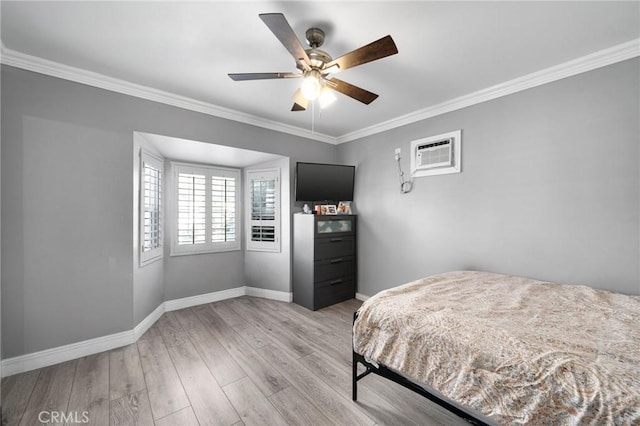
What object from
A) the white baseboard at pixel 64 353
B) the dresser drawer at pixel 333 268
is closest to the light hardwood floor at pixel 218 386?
the white baseboard at pixel 64 353

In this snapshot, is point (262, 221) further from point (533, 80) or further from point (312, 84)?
point (533, 80)

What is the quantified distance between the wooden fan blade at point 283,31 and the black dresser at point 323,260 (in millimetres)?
2134

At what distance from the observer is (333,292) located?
143 inches

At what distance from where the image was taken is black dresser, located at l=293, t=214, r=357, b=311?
11.3ft

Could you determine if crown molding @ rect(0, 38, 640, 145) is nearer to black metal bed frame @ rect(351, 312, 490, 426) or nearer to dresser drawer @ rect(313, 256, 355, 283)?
dresser drawer @ rect(313, 256, 355, 283)

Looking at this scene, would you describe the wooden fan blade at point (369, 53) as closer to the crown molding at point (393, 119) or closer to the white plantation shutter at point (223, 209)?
the crown molding at point (393, 119)

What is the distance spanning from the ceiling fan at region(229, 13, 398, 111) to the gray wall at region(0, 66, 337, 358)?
1577 mm

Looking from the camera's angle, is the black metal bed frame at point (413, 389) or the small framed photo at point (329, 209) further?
the small framed photo at point (329, 209)

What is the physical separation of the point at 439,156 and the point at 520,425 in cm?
260

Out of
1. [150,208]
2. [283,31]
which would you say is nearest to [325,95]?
[283,31]

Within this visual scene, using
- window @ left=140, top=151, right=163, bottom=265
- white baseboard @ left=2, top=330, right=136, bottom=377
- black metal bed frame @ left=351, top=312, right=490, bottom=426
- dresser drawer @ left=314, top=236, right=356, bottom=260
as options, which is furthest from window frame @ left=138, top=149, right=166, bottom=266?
black metal bed frame @ left=351, top=312, right=490, bottom=426

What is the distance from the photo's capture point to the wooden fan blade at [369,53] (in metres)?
1.45

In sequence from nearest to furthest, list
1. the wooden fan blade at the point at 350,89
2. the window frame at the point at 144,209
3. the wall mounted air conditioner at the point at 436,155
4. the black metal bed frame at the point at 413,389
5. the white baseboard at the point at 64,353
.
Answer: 1. the black metal bed frame at the point at 413,389
2. the wooden fan blade at the point at 350,89
3. the white baseboard at the point at 64,353
4. the window frame at the point at 144,209
5. the wall mounted air conditioner at the point at 436,155

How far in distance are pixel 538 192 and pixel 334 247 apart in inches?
91.5
